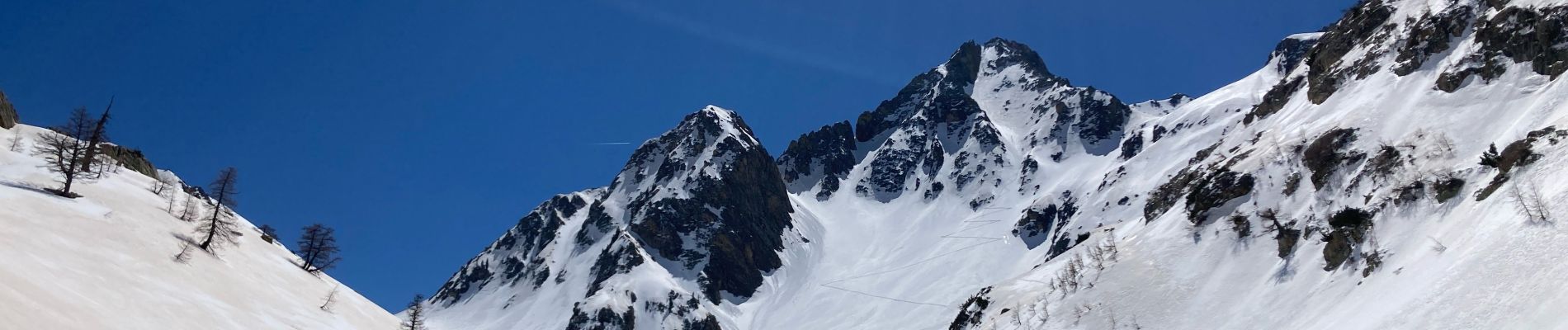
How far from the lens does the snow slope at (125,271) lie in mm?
21234

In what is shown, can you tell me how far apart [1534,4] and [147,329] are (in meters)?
57.2

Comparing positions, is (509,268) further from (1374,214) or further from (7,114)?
(1374,214)

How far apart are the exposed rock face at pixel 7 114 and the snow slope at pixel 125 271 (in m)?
3.50

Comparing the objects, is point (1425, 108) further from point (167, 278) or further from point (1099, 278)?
point (167, 278)

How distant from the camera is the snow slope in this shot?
21.2 metres

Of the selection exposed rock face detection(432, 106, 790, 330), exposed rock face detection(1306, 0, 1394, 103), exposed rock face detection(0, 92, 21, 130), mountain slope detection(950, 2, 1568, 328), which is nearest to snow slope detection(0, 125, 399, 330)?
exposed rock face detection(0, 92, 21, 130)

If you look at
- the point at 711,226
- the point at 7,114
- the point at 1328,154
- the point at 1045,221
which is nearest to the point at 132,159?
the point at 7,114

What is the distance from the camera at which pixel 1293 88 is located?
68.6m

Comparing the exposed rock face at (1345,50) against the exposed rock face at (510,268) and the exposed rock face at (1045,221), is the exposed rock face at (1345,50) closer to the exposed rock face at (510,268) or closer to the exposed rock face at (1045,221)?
the exposed rock face at (1045,221)

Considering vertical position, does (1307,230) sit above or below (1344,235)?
above

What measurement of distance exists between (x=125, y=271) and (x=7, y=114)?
1224 inches

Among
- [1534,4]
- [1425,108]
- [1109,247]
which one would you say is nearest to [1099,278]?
[1109,247]

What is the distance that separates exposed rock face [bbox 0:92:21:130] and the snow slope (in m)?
3.50

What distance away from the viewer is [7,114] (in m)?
47.5
